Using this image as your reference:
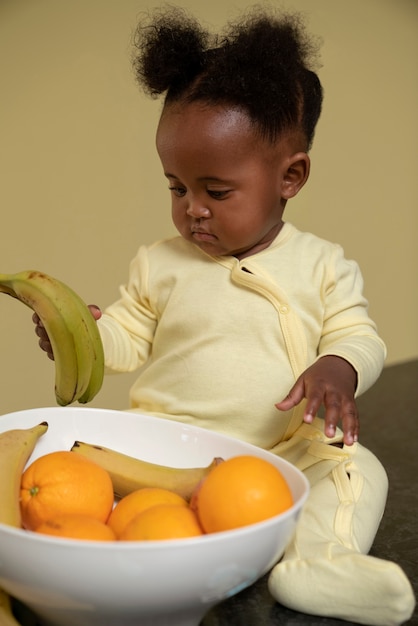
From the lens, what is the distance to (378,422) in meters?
1.73

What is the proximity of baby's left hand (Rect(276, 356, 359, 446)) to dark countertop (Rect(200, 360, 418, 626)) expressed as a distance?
19 cm

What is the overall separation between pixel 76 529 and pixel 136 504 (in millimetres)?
87

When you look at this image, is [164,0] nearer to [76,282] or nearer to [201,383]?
[76,282]

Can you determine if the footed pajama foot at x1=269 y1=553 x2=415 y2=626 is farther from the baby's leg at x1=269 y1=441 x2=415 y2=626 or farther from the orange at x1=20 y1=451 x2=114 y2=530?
the orange at x1=20 y1=451 x2=114 y2=530

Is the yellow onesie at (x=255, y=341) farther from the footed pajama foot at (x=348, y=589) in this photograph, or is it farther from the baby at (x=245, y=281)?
the footed pajama foot at (x=348, y=589)

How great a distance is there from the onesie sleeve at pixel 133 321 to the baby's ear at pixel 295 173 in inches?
8.7

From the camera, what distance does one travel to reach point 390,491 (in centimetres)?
130

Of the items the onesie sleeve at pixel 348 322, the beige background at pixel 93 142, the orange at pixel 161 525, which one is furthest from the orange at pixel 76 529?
the beige background at pixel 93 142

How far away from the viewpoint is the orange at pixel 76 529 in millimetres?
715

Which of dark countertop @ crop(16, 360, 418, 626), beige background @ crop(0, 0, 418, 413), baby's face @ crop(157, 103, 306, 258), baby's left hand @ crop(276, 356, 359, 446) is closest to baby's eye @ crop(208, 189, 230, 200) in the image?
baby's face @ crop(157, 103, 306, 258)

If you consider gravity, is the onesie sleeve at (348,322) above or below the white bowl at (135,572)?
above

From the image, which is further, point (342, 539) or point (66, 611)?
point (342, 539)

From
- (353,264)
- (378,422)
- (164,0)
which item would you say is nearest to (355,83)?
(164,0)

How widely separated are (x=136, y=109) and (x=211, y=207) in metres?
1.17
